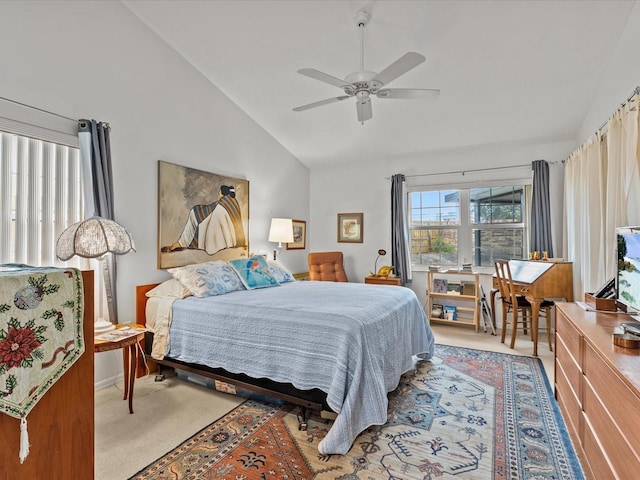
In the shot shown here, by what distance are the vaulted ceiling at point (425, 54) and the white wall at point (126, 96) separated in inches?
10.6

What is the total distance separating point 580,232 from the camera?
349 cm

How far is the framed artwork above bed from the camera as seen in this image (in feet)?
11.2

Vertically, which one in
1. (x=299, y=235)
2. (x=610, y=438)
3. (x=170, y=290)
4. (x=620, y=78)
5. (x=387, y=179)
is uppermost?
(x=620, y=78)

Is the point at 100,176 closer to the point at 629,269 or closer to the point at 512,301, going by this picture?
the point at 629,269

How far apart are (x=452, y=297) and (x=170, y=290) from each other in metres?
3.59

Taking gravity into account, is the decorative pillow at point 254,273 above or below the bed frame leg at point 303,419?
above

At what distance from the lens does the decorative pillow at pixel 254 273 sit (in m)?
3.50

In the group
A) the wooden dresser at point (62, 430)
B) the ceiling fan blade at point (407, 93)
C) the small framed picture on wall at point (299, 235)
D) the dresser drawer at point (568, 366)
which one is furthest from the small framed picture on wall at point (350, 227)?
the wooden dresser at point (62, 430)

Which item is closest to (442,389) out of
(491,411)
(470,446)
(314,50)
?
(491,411)


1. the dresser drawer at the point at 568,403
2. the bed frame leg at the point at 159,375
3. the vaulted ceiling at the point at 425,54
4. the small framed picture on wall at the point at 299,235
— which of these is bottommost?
the bed frame leg at the point at 159,375

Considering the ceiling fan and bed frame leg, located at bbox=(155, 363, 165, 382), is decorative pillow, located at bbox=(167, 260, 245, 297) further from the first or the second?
the ceiling fan

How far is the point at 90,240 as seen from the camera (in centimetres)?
246

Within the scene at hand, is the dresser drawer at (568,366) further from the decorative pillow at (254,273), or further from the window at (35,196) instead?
the window at (35,196)

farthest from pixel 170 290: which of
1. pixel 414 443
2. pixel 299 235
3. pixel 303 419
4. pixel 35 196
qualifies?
pixel 299 235
